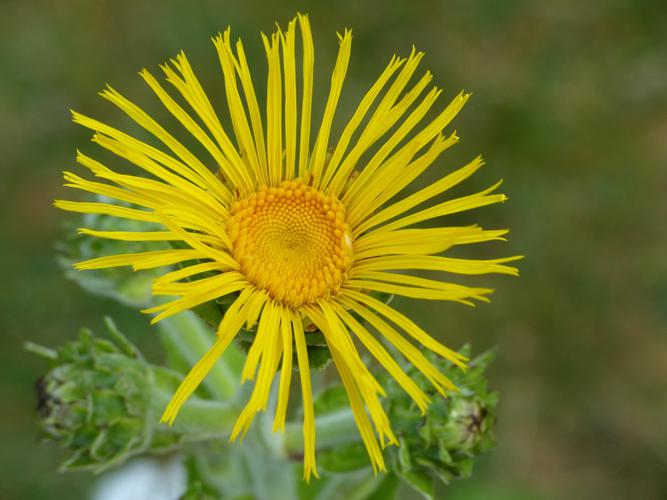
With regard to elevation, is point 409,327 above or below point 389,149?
below

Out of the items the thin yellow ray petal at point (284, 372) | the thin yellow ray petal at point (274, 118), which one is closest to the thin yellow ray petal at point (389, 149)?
the thin yellow ray petal at point (274, 118)

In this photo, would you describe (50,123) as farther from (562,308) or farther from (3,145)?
(562,308)

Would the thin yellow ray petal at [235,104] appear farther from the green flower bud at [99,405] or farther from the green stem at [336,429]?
the green stem at [336,429]

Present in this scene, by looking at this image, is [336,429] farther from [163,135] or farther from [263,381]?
[163,135]

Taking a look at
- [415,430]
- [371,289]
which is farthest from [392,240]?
[415,430]

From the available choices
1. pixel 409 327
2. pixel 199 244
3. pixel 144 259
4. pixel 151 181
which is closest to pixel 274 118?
pixel 151 181

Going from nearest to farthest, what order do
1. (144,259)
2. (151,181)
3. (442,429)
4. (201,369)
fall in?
(201,369) → (144,259) → (151,181) → (442,429)

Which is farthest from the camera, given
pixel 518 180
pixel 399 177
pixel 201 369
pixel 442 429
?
pixel 518 180
